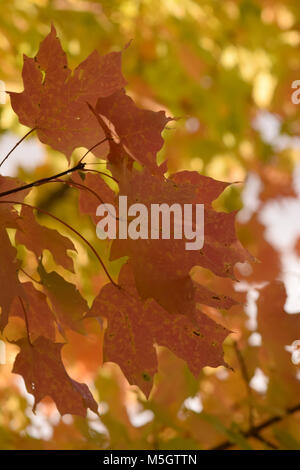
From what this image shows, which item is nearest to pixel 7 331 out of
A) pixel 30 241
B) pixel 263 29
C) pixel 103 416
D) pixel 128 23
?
pixel 103 416

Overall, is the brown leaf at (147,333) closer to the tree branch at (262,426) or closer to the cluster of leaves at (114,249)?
the cluster of leaves at (114,249)

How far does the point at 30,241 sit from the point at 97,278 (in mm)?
831

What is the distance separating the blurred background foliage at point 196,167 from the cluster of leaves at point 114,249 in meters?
0.21

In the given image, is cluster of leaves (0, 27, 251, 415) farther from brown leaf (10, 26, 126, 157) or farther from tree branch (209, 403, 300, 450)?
tree branch (209, 403, 300, 450)

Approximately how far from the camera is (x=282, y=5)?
2469 millimetres

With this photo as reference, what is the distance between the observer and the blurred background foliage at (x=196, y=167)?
3.34 feet

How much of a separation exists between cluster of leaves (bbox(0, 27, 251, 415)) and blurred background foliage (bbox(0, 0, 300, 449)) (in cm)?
21

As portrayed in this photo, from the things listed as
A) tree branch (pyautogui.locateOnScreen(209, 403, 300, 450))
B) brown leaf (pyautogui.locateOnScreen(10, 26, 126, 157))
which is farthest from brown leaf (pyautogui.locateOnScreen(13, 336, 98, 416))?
tree branch (pyautogui.locateOnScreen(209, 403, 300, 450))

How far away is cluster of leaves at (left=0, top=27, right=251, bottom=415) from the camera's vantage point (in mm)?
521

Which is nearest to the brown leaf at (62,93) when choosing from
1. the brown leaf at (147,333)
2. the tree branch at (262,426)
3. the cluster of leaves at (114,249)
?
the cluster of leaves at (114,249)

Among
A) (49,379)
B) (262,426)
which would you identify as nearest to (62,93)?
(49,379)

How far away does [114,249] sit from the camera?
1.74 ft

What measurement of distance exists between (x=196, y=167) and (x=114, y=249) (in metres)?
1.77

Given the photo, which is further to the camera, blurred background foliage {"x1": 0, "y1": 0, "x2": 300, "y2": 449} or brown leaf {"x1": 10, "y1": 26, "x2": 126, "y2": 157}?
blurred background foliage {"x1": 0, "y1": 0, "x2": 300, "y2": 449}
